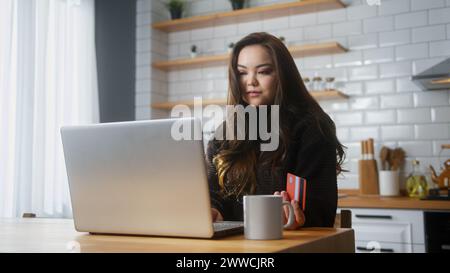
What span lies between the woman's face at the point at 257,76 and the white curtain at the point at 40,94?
1561mm

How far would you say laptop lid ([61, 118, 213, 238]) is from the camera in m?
1.10

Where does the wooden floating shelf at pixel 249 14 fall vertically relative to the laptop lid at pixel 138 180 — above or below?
above

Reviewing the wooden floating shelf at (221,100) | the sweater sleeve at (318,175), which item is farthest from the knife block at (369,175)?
the sweater sleeve at (318,175)

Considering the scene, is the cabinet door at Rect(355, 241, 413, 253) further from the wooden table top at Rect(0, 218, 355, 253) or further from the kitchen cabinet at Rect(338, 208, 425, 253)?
the wooden table top at Rect(0, 218, 355, 253)

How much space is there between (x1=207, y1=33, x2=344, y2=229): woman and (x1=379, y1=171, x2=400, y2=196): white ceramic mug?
1514 millimetres

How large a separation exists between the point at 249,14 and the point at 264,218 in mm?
2914

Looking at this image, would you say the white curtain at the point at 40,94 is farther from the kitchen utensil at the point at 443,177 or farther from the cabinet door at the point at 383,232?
the kitchen utensil at the point at 443,177

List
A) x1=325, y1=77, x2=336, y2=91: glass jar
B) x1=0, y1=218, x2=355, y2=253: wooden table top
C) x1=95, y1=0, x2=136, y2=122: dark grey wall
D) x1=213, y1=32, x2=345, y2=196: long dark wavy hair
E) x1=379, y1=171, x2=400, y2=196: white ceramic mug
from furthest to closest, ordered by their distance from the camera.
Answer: x1=95, y1=0, x2=136, y2=122: dark grey wall, x1=325, y1=77, x2=336, y2=91: glass jar, x1=379, y1=171, x2=400, y2=196: white ceramic mug, x1=213, y1=32, x2=345, y2=196: long dark wavy hair, x1=0, y1=218, x2=355, y2=253: wooden table top

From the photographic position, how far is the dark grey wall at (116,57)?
12.5 ft

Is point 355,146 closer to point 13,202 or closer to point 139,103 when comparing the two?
point 139,103

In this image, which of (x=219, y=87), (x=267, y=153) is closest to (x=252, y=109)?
(x=267, y=153)

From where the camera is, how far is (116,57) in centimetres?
396

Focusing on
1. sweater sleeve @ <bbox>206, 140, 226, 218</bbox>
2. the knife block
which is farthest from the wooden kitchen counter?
sweater sleeve @ <bbox>206, 140, 226, 218</bbox>

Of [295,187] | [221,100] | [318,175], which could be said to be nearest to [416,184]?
[221,100]
